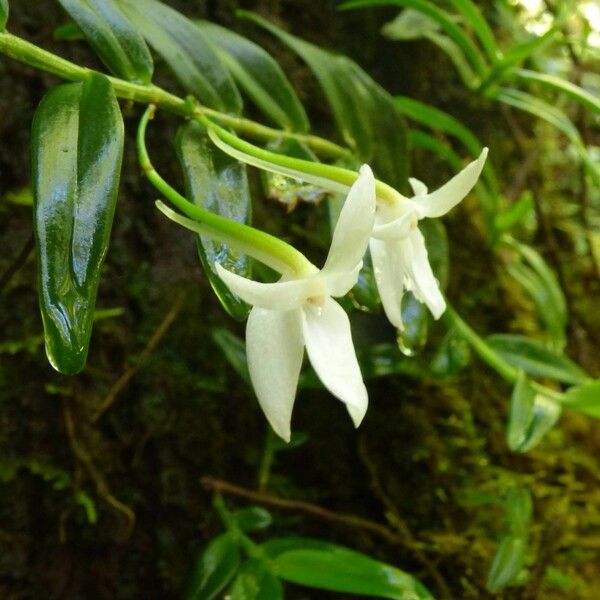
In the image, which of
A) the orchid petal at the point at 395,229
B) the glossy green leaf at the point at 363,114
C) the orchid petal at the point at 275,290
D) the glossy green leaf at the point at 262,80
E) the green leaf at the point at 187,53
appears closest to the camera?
the orchid petal at the point at 275,290

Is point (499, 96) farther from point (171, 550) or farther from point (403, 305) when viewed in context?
point (171, 550)

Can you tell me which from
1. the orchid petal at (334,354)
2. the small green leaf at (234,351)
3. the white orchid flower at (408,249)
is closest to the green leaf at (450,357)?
the small green leaf at (234,351)

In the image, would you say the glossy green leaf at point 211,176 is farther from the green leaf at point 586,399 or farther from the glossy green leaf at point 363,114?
the green leaf at point 586,399

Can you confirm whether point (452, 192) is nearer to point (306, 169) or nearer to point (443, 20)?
point (306, 169)

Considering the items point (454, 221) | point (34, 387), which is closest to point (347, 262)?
point (34, 387)

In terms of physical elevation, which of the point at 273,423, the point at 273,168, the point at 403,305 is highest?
the point at 273,168

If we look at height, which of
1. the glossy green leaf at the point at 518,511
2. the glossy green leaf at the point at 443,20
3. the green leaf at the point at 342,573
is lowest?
the glossy green leaf at the point at 518,511

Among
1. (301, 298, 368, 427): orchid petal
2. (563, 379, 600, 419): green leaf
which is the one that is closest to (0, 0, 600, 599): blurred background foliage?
(563, 379, 600, 419): green leaf

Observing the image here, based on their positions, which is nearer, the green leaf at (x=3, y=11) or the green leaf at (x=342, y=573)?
the green leaf at (x=3, y=11)
